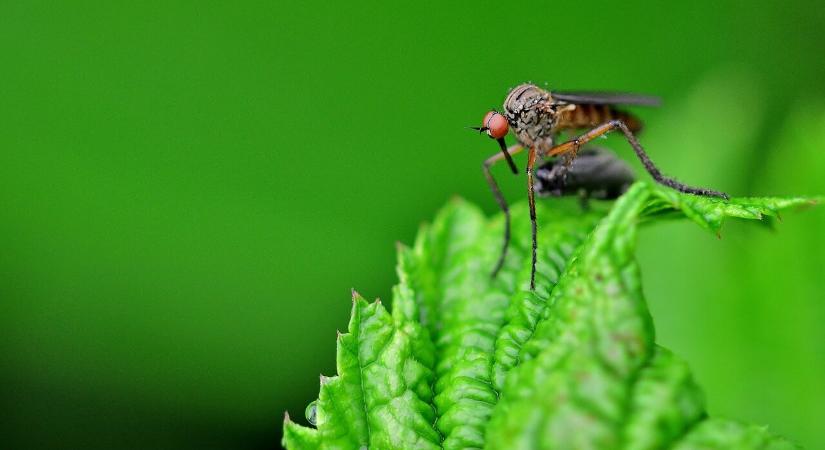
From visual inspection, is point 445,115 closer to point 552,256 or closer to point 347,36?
point 347,36

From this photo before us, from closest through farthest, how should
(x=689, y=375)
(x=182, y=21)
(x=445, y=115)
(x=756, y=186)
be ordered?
(x=689, y=375)
(x=756, y=186)
(x=182, y=21)
(x=445, y=115)

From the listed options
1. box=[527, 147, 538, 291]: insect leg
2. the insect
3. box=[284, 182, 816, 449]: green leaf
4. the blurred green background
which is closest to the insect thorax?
the insect

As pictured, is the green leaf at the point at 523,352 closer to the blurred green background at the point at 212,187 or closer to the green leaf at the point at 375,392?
the green leaf at the point at 375,392

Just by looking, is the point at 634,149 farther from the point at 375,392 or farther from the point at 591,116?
the point at 375,392

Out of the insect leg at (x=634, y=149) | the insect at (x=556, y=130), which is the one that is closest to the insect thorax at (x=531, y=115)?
the insect at (x=556, y=130)

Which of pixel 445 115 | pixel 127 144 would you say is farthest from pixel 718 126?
pixel 127 144

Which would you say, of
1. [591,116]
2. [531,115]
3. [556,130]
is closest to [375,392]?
[531,115]
